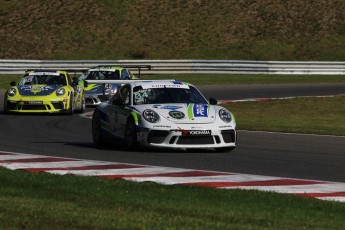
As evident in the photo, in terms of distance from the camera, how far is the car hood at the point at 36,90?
Answer: 27.0 meters

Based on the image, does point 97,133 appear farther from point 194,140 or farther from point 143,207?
point 143,207

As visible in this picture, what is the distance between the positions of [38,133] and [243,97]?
14.4 meters

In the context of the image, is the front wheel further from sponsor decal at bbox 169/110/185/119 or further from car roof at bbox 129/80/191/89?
sponsor decal at bbox 169/110/185/119

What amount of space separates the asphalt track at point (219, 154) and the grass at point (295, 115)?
5.71 ft

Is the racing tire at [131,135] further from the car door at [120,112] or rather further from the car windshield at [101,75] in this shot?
the car windshield at [101,75]

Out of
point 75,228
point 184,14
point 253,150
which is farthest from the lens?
point 184,14

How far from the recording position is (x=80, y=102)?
2814cm

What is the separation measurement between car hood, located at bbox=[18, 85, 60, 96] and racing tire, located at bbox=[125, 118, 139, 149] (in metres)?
9.85

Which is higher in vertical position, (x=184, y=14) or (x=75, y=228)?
(x=75, y=228)

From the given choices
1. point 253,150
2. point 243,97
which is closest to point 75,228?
point 253,150

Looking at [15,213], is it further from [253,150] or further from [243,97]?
[243,97]

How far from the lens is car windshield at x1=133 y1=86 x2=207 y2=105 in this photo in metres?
17.9

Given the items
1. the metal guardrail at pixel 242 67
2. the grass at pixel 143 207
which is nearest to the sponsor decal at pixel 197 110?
the grass at pixel 143 207

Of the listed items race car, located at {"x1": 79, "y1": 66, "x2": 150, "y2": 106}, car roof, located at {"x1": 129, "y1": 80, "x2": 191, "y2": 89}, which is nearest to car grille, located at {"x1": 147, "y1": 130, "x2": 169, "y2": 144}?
car roof, located at {"x1": 129, "y1": 80, "x2": 191, "y2": 89}
